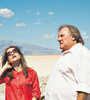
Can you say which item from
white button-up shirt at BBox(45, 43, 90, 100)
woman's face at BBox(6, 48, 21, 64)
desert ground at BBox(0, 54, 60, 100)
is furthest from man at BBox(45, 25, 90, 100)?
desert ground at BBox(0, 54, 60, 100)

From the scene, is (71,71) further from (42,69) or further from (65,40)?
(42,69)

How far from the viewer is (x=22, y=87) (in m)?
4.17

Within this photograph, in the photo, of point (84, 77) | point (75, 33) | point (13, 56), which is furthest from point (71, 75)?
point (13, 56)

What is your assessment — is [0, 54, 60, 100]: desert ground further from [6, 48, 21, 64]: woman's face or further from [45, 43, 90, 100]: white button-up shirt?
[45, 43, 90, 100]: white button-up shirt

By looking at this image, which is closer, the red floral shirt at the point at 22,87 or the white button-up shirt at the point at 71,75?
the white button-up shirt at the point at 71,75

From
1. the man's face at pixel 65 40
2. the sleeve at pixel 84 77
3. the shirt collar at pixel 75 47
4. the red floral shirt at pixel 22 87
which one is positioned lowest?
the red floral shirt at pixel 22 87

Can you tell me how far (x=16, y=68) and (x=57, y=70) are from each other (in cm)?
154

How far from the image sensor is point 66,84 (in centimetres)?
294

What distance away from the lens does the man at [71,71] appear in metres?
2.79

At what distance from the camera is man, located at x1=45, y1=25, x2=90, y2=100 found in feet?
9.15

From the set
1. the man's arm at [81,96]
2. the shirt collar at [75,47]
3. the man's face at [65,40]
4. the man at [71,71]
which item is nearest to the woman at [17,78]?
the man at [71,71]

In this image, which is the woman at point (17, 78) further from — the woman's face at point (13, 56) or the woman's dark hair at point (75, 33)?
the woman's dark hair at point (75, 33)

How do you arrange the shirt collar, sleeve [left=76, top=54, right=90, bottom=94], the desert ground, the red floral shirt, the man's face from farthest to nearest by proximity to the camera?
1. the desert ground
2. the red floral shirt
3. the man's face
4. the shirt collar
5. sleeve [left=76, top=54, right=90, bottom=94]

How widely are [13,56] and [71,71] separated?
1.72m
